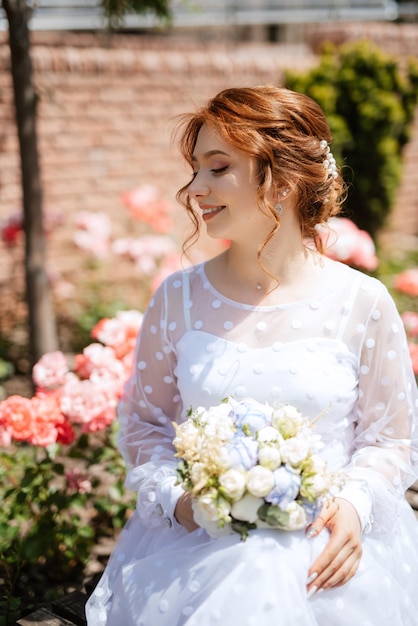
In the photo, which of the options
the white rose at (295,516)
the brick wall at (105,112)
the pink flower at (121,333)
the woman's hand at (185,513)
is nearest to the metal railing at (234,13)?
the brick wall at (105,112)

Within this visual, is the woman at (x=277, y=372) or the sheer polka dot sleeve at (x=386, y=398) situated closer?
the woman at (x=277, y=372)

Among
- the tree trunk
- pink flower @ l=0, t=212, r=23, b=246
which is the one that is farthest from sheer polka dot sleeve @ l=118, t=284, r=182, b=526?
pink flower @ l=0, t=212, r=23, b=246

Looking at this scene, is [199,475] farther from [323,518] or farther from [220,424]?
[323,518]

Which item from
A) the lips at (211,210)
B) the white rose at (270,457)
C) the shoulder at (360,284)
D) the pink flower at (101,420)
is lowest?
the pink flower at (101,420)

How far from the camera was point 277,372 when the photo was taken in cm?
196

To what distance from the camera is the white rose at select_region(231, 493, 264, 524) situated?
1619mm

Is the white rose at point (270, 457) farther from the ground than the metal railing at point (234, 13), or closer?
closer

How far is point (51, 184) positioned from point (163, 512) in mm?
3534

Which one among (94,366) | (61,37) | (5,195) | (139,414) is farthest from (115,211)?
(139,414)

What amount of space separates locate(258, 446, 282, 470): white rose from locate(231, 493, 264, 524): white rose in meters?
0.08

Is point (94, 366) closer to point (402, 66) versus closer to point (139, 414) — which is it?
point (139, 414)

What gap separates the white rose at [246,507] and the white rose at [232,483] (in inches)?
1.7

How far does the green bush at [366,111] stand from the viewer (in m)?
6.20

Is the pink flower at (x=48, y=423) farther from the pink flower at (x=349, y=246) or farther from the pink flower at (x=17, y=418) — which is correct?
the pink flower at (x=349, y=246)
